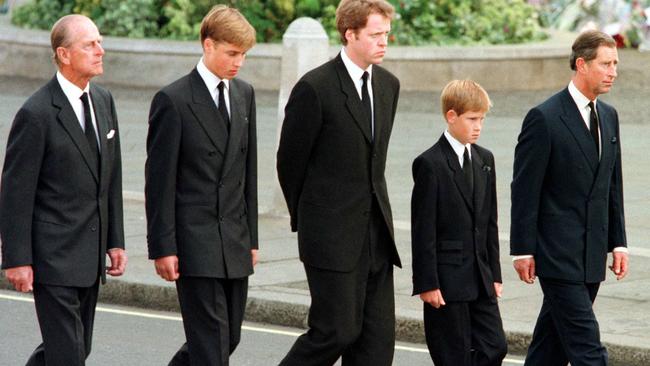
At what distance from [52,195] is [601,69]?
91.2 inches

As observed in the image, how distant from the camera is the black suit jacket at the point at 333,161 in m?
6.55

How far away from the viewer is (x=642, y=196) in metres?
14.0

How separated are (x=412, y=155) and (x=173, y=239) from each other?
9.92m

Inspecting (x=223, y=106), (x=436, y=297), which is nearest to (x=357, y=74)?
(x=223, y=106)

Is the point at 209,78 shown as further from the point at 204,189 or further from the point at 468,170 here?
the point at 468,170

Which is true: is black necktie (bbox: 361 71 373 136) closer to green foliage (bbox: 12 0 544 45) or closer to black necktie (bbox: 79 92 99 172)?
black necktie (bbox: 79 92 99 172)

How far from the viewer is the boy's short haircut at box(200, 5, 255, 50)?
648 cm

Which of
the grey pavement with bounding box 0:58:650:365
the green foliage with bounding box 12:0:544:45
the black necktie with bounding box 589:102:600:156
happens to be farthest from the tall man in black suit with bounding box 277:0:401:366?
the green foliage with bounding box 12:0:544:45

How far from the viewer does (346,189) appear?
6559mm

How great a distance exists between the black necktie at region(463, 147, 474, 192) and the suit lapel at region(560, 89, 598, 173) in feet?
1.53

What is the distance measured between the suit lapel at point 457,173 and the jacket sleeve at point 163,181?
3.88 feet

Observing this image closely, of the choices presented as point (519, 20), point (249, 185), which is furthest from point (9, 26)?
point (249, 185)

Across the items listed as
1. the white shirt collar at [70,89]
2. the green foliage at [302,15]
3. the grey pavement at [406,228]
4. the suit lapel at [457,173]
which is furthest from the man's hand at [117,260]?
the green foliage at [302,15]

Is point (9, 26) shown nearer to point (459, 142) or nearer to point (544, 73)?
point (544, 73)
